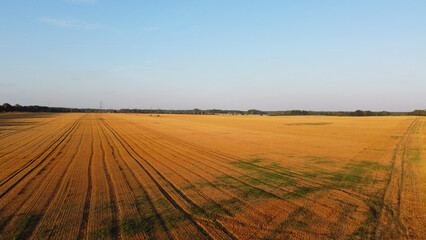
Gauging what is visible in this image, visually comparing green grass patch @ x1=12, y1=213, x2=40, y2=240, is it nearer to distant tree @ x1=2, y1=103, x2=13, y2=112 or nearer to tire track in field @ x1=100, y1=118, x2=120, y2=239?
tire track in field @ x1=100, y1=118, x2=120, y2=239

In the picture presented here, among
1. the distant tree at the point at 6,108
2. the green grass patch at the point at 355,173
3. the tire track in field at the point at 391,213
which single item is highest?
the distant tree at the point at 6,108

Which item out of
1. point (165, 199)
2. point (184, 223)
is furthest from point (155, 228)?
point (165, 199)

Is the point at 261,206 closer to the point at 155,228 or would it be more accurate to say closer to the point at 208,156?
the point at 155,228

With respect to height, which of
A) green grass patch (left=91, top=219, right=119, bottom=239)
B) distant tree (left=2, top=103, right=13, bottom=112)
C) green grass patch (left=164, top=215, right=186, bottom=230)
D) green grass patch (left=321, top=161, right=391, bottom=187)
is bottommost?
green grass patch (left=321, top=161, right=391, bottom=187)

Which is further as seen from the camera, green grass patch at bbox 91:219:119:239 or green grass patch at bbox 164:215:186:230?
green grass patch at bbox 164:215:186:230

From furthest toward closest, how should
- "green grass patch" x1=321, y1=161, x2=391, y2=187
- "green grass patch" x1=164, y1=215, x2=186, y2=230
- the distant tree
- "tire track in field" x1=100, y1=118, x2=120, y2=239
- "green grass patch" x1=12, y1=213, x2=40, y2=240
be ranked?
1. the distant tree
2. "green grass patch" x1=321, y1=161, x2=391, y2=187
3. "green grass patch" x1=164, y1=215, x2=186, y2=230
4. "tire track in field" x1=100, y1=118, x2=120, y2=239
5. "green grass patch" x1=12, y1=213, x2=40, y2=240

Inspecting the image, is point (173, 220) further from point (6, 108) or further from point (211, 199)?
point (6, 108)

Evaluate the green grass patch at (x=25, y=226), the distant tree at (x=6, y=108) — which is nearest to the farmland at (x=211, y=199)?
the green grass patch at (x=25, y=226)

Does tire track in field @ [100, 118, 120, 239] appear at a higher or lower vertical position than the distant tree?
lower

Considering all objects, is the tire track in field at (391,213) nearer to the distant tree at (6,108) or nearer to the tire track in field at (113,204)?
the tire track in field at (113,204)

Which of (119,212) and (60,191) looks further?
(60,191)

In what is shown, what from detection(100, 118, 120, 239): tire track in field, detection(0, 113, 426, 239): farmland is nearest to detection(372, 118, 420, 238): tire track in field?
detection(0, 113, 426, 239): farmland
